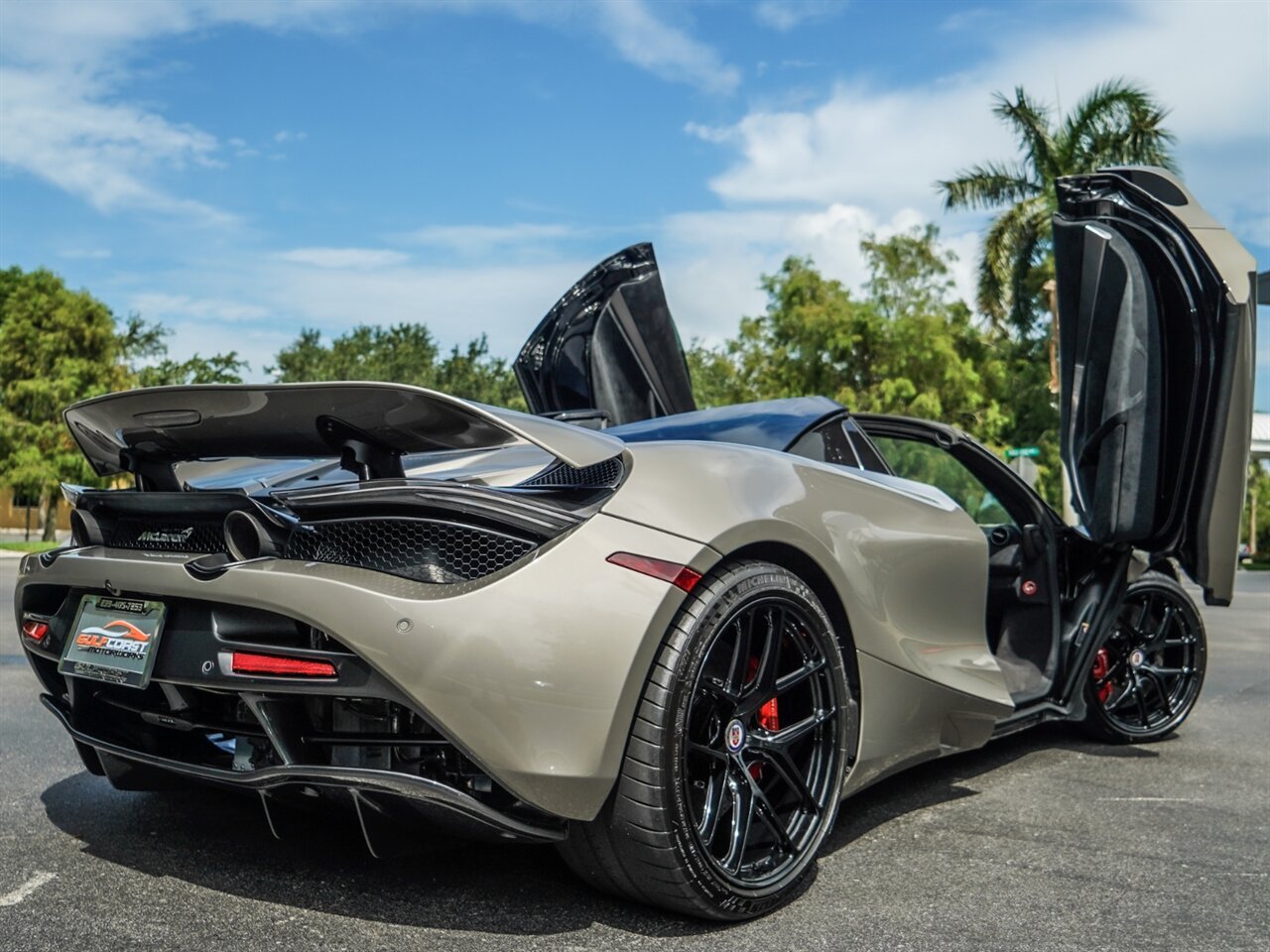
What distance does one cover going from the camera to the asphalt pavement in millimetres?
2674

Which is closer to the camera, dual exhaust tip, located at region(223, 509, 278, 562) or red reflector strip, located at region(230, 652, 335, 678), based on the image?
red reflector strip, located at region(230, 652, 335, 678)

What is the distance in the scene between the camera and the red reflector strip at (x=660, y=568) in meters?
2.65

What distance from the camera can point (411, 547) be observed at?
2.64 m

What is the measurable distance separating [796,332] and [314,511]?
2566 centimetres

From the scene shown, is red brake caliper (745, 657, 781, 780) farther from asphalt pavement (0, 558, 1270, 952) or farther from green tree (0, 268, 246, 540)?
green tree (0, 268, 246, 540)

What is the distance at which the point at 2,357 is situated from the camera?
31703 millimetres

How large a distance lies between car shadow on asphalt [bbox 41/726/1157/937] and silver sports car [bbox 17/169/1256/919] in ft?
0.53

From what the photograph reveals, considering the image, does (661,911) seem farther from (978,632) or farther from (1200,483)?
(1200,483)

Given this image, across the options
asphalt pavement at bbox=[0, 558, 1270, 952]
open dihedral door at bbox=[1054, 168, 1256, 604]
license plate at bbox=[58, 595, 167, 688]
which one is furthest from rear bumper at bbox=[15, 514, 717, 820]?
open dihedral door at bbox=[1054, 168, 1256, 604]

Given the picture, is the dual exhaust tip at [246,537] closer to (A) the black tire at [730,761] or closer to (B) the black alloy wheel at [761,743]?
(A) the black tire at [730,761]

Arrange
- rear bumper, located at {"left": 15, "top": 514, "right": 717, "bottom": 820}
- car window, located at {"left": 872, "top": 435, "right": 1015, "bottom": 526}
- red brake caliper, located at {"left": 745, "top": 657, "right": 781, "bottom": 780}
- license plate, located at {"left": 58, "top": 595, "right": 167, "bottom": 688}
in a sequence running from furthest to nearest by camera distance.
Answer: car window, located at {"left": 872, "top": 435, "right": 1015, "bottom": 526}, red brake caliper, located at {"left": 745, "top": 657, "right": 781, "bottom": 780}, license plate, located at {"left": 58, "top": 595, "right": 167, "bottom": 688}, rear bumper, located at {"left": 15, "top": 514, "right": 717, "bottom": 820}

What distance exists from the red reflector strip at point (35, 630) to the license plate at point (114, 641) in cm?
24

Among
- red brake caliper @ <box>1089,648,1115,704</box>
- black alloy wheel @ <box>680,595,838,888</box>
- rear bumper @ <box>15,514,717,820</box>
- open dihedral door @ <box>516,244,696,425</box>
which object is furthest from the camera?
open dihedral door @ <box>516,244,696,425</box>

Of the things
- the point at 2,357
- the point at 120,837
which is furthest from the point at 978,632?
the point at 2,357
